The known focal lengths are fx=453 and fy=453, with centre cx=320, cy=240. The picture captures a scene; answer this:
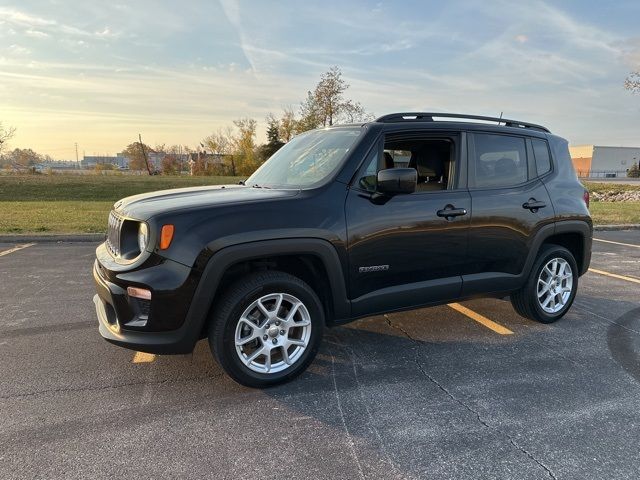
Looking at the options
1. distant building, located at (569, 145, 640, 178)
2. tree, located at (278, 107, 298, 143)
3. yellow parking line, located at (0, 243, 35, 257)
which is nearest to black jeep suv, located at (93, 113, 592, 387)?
yellow parking line, located at (0, 243, 35, 257)

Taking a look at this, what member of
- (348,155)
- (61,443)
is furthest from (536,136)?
(61,443)

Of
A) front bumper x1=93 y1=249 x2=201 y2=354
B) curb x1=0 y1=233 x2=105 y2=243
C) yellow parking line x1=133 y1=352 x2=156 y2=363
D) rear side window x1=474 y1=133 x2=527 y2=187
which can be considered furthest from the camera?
curb x1=0 y1=233 x2=105 y2=243

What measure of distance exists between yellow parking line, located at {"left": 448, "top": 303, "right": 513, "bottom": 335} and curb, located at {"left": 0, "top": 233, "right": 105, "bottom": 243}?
736 cm

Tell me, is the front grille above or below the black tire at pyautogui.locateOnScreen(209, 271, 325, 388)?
above

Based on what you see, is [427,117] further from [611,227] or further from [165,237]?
[611,227]

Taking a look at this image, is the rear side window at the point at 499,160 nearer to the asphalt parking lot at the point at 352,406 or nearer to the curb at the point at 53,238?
the asphalt parking lot at the point at 352,406

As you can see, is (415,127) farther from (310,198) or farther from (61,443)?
(61,443)

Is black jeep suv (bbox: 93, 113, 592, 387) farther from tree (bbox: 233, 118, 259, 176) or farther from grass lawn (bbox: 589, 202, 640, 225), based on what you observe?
tree (bbox: 233, 118, 259, 176)

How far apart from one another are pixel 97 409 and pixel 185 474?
3.22 ft

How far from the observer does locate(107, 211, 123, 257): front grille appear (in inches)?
130

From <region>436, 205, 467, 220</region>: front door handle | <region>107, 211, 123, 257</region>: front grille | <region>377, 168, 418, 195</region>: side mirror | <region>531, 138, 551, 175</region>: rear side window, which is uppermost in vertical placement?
<region>531, 138, 551, 175</region>: rear side window

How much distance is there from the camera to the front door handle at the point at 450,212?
12.5 ft

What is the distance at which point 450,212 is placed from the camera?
3836mm

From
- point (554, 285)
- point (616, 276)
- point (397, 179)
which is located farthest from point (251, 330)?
point (616, 276)
